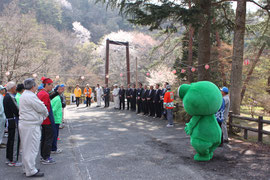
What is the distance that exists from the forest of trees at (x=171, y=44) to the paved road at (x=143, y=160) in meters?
4.21

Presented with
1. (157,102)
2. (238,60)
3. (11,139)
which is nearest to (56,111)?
(11,139)

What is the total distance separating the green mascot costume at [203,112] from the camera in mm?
4953

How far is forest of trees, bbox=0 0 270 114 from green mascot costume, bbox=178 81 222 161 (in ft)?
14.0

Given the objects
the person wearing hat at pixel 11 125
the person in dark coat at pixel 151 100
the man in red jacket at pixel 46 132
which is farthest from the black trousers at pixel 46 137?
the person in dark coat at pixel 151 100

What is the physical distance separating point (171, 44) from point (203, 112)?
14391 millimetres

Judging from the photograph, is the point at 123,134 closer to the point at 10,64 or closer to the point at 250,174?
the point at 250,174

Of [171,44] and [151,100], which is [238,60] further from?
[171,44]

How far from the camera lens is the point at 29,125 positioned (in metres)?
4.09

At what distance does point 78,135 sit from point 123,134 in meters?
1.62

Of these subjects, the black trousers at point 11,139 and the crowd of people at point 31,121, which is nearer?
the crowd of people at point 31,121

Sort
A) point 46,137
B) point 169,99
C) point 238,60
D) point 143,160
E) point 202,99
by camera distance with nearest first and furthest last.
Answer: point 46,137, point 202,99, point 143,160, point 169,99, point 238,60

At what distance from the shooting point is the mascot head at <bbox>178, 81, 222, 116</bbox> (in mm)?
4941

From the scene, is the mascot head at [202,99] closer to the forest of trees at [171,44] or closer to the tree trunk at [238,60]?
the forest of trees at [171,44]

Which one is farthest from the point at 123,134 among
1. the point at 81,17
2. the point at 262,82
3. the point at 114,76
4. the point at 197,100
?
the point at 81,17
